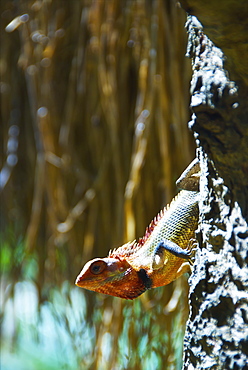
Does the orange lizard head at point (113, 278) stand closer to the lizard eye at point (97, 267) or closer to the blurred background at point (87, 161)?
the lizard eye at point (97, 267)

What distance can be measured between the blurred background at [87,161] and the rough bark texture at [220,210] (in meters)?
0.72

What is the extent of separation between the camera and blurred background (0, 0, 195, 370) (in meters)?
1.26

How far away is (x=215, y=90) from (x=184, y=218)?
34 cm

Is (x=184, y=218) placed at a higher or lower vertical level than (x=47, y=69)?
lower

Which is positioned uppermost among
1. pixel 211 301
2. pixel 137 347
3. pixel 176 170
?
pixel 176 170

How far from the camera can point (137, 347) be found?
1.33 metres

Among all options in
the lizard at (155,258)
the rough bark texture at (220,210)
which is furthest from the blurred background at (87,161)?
the rough bark texture at (220,210)

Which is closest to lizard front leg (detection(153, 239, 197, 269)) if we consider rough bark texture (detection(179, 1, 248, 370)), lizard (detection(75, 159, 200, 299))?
lizard (detection(75, 159, 200, 299))

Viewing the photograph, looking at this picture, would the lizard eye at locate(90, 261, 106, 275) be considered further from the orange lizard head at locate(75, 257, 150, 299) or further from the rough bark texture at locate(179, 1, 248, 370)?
the rough bark texture at locate(179, 1, 248, 370)

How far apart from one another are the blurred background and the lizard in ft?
1.24

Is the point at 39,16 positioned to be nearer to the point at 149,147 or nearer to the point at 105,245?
the point at 149,147

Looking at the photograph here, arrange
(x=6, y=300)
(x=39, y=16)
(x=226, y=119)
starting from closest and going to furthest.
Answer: (x=226, y=119) < (x=39, y=16) < (x=6, y=300)

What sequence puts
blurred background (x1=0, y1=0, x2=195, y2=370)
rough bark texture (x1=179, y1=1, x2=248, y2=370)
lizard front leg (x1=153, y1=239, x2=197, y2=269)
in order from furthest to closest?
blurred background (x1=0, y1=0, x2=195, y2=370) < lizard front leg (x1=153, y1=239, x2=197, y2=269) < rough bark texture (x1=179, y1=1, x2=248, y2=370)

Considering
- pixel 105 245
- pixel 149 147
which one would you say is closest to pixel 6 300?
pixel 105 245
